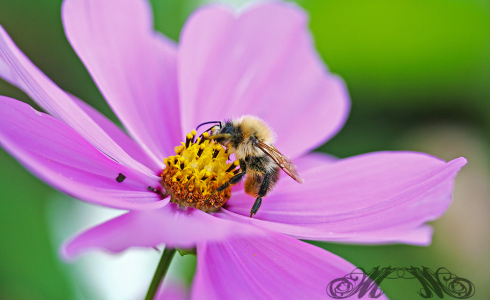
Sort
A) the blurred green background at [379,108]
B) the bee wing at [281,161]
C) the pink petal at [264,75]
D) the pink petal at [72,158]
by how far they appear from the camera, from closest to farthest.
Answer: the pink petal at [72,158] < the bee wing at [281,161] < the pink petal at [264,75] < the blurred green background at [379,108]

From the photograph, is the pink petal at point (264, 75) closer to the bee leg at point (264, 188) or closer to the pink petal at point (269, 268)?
the bee leg at point (264, 188)

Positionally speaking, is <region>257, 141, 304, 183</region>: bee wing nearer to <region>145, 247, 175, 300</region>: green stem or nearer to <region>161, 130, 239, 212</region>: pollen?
<region>161, 130, 239, 212</region>: pollen

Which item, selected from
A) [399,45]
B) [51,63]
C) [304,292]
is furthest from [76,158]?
[399,45]

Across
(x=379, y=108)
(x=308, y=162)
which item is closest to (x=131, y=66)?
(x=308, y=162)

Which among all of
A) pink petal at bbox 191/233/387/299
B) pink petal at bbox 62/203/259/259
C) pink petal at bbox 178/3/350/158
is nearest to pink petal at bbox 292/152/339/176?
pink petal at bbox 178/3/350/158

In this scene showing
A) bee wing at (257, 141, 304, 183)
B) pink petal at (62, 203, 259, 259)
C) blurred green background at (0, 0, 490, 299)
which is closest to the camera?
pink petal at (62, 203, 259, 259)

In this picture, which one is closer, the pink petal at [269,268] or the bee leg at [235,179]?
the pink petal at [269,268]

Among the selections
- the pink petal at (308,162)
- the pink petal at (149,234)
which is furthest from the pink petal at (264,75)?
the pink petal at (149,234)

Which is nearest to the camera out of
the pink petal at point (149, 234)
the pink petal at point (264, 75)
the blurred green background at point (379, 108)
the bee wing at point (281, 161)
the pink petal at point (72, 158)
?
the pink petal at point (149, 234)
